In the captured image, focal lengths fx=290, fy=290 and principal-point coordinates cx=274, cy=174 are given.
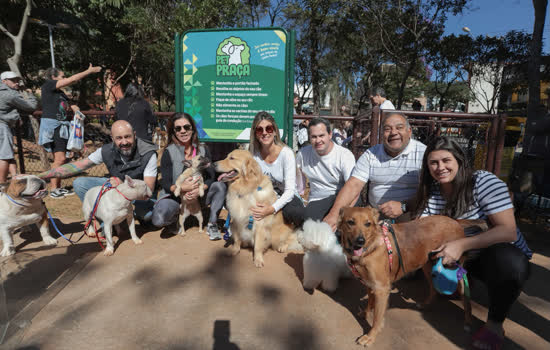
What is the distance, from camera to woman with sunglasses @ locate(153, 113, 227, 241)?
154 inches

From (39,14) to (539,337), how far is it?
66.5 ft

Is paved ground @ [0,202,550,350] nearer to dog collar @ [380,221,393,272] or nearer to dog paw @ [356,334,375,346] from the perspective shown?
dog paw @ [356,334,375,346]

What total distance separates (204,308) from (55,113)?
5093 millimetres

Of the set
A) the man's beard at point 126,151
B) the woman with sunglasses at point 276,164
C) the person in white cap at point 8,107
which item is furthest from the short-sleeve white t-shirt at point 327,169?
the person in white cap at point 8,107

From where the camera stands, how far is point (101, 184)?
4.05m

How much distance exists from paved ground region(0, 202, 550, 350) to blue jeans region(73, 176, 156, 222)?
2.57 feet

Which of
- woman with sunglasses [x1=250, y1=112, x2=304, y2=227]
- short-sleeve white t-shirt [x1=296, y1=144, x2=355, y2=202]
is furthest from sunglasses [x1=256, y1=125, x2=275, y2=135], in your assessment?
short-sleeve white t-shirt [x1=296, y1=144, x2=355, y2=202]

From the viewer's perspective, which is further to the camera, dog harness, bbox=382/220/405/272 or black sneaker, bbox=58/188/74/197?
black sneaker, bbox=58/188/74/197

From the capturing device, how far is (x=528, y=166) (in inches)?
192

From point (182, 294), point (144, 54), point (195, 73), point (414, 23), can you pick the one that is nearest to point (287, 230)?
point (182, 294)

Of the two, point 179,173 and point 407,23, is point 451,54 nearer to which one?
point 407,23

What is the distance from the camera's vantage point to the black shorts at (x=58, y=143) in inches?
219

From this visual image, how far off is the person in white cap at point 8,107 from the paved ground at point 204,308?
2.65 meters

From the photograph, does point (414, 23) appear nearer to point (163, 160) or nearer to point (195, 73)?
point (195, 73)
